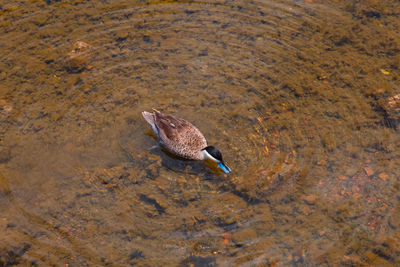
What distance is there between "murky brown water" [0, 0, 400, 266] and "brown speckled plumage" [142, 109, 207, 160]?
0.23 meters

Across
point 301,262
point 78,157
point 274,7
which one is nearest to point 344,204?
point 301,262

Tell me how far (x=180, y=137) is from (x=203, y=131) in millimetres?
650

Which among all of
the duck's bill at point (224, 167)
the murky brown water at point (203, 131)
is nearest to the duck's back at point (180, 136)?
the murky brown water at point (203, 131)

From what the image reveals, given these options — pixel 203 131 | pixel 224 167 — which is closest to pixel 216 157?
pixel 224 167

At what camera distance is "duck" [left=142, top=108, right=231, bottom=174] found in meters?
6.56

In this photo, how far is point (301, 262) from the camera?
5348mm

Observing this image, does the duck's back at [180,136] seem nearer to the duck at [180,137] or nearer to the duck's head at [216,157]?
the duck at [180,137]

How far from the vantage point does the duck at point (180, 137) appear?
21.5 feet

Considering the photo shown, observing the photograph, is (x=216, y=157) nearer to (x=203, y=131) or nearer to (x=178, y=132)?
(x=178, y=132)

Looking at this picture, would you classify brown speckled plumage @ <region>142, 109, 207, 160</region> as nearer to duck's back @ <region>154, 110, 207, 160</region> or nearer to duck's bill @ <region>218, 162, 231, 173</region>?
duck's back @ <region>154, 110, 207, 160</region>

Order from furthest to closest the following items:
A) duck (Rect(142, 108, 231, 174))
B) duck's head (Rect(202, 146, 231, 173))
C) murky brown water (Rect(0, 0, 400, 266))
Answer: duck (Rect(142, 108, 231, 174)) < duck's head (Rect(202, 146, 231, 173)) < murky brown water (Rect(0, 0, 400, 266))

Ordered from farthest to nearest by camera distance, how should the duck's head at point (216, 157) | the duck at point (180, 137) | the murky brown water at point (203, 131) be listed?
the duck at point (180, 137)
the duck's head at point (216, 157)
the murky brown water at point (203, 131)

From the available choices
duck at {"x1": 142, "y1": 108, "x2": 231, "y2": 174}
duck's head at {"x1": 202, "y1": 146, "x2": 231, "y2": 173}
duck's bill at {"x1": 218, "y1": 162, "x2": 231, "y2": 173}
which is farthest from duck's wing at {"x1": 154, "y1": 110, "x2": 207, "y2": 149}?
duck's bill at {"x1": 218, "y1": 162, "x2": 231, "y2": 173}

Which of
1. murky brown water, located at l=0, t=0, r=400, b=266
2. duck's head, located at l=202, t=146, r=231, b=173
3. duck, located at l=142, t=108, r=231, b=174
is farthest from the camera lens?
duck, located at l=142, t=108, r=231, b=174
